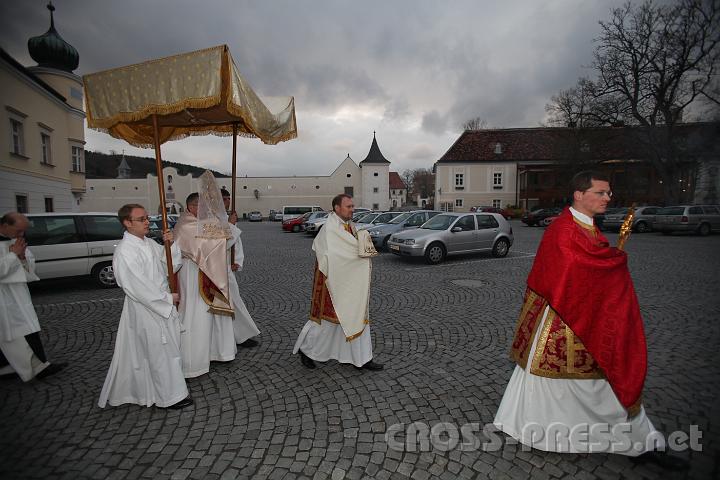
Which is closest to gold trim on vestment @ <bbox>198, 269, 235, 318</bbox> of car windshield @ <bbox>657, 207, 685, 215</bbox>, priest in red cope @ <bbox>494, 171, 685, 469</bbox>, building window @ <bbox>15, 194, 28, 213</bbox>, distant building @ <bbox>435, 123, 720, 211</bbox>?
priest in red cope @ <bbox>494, 171, 685, 469</bbox>

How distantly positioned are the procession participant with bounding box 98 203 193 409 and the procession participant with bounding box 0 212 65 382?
1236mm

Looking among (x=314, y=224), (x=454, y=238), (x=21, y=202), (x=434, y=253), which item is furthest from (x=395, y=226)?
(x=21, y=202)

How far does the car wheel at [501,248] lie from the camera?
1216 cm

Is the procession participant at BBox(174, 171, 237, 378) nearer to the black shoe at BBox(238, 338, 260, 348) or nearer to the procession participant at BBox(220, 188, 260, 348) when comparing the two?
the procession participant at BBox(220, 188, 260, 348)

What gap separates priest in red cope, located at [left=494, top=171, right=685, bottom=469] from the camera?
241 cm

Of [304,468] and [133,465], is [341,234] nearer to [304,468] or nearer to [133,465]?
[304,468]

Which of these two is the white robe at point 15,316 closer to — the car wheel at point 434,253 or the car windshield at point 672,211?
the car wheel at point 434,253

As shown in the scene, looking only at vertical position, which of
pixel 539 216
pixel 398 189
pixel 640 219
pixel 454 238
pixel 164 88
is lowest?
pixel 454 238

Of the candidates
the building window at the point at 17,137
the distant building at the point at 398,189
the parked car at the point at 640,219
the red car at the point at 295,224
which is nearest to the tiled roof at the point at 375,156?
the distant building at the point at 398,189

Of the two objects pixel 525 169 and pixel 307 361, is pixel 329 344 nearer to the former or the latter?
pixel 307 361

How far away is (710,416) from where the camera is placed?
3.08m

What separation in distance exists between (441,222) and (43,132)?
65.7 ft

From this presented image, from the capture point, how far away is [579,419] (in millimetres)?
2592

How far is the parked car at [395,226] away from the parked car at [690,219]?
13519 mm
